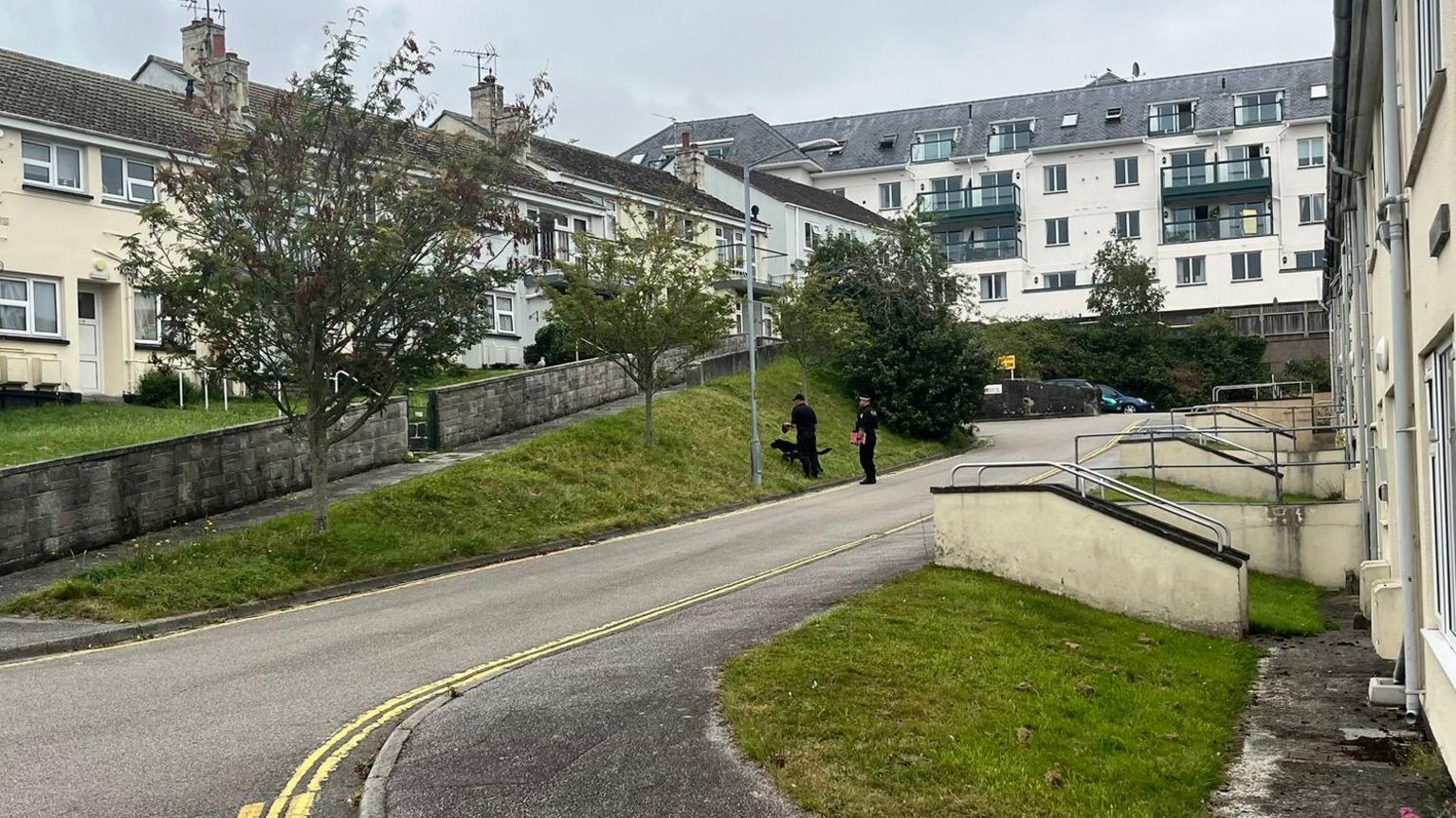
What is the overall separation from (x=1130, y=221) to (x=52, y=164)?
52.1 metres

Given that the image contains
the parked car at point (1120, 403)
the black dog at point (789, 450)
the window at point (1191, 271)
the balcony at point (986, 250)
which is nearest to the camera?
the black dog at point (789, 450)

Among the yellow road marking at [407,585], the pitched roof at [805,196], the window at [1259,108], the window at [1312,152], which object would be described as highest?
the window at [1259,108]

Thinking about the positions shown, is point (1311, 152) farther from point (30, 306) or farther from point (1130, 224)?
point (30, 306)

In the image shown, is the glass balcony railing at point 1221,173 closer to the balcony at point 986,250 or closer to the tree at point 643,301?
the balcony at point 986,250

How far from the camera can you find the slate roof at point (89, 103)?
29266 millimetres

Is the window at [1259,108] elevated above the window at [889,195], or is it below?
above

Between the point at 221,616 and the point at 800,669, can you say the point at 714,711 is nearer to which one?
the point at 800,669

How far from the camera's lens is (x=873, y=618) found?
12578mm

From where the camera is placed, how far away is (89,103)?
1232 inches

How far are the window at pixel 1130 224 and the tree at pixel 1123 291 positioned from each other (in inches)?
407

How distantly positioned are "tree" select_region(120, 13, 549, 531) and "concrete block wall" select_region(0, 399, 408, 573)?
5.64 feet

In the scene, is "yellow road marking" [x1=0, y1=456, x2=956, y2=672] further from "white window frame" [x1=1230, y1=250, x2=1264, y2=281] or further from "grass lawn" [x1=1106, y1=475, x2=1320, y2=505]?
"white window frame" [x1=1230, y1=250, x2=1264, y2=281]

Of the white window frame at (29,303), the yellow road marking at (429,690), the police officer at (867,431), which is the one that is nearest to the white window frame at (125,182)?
the white window frame at (29,303)

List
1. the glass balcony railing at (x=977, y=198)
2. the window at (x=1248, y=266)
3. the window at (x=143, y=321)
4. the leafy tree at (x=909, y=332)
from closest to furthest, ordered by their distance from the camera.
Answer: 1. the window at (x=143, y=321)
2. the leafy tree at (x=909, y=332)
3. the window at (x=1248, y=266)
4. the glass balcony railing at (x=977, y=198)
